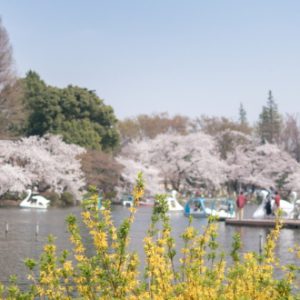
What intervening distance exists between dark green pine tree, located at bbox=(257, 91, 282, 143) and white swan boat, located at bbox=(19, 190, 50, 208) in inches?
1568

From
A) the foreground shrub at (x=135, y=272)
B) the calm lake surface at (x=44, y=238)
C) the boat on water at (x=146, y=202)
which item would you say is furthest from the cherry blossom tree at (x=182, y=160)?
the foreground shrub at (x=135, y=272)

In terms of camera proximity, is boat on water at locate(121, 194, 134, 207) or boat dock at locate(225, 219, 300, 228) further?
boat on water at locate(121, 194, 134, 207)

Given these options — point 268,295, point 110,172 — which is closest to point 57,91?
point 110,172

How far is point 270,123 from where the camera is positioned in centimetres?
9188

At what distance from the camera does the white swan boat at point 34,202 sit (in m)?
44.0

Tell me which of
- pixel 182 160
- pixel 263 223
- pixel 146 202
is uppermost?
pixel 182 160

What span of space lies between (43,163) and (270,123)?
48747mm

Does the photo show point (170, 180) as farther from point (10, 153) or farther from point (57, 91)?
point (10, 153)

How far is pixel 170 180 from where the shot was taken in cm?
6950

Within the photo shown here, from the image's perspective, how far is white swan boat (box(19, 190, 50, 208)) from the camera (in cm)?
4395

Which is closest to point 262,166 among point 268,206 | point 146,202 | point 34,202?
A: point 146,202

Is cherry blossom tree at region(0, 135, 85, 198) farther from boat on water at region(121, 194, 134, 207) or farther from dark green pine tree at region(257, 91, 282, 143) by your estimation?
dark green pine tree at region(257, 91, 282, 143)

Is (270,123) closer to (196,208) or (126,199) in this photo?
(126,199)

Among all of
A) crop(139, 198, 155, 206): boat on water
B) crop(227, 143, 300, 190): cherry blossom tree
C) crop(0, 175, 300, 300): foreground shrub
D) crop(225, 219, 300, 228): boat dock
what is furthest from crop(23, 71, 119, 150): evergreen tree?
crop(0, 175, 300, 300): foreground shrub
